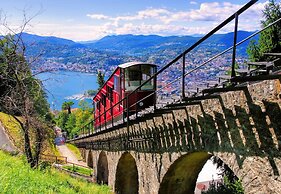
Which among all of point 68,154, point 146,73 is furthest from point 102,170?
point 68,154

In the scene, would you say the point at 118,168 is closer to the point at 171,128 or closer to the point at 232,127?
the point at 171,128

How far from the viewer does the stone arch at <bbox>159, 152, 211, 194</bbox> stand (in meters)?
8.04

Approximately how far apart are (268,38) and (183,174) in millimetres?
10541

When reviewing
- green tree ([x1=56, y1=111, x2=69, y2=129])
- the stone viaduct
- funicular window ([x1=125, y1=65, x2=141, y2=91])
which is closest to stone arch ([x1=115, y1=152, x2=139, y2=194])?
the stone viaduct

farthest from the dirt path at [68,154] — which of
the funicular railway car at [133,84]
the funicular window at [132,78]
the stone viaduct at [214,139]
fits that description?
the stone viaduct at [214,139]

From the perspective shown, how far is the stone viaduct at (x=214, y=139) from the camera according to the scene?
444 cm

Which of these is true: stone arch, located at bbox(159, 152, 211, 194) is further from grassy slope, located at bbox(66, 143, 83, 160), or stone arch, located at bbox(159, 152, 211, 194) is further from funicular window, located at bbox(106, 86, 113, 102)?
grassy slope, located at bbox(66, 143, 83, 160)

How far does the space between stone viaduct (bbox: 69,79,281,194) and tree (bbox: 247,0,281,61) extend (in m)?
9.24

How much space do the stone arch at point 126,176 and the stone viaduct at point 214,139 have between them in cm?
272

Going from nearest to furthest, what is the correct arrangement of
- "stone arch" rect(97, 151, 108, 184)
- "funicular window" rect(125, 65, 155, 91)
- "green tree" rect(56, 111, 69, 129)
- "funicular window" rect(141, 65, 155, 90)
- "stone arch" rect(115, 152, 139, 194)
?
1. "funicular window" rect(125, 65, 155, 91)
2. "stone arch" rect(115, 152, 139, 194)
3. "funicular window" rect(141, 65, 155, 90)
4. "stone arch" rect(97, 151, 108, 184)
5. "green tree" rect(56, 111, 69, 129)

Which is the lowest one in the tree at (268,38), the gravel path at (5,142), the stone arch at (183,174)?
the stone arch at (183,174)

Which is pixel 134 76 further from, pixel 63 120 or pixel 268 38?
pixel 63 120

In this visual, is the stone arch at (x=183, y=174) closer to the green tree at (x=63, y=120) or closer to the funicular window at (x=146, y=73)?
the funicular window at (x=146, y=73)

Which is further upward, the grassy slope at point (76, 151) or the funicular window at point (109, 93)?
the funicular window at point (109, 93)
